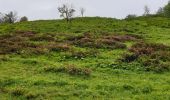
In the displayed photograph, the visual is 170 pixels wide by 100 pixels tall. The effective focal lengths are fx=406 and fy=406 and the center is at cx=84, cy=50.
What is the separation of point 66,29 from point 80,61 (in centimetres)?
3025

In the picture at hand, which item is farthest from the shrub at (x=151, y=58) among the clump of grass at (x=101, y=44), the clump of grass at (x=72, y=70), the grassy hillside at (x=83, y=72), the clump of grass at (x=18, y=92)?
the clump of grass at (x=18, y=92)

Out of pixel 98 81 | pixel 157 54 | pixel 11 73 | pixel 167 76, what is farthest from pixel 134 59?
pixel 11 73

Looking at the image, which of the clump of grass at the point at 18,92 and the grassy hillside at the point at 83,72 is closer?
the clump of grass at the point at 18,92

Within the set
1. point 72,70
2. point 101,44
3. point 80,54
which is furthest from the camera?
point 101,44

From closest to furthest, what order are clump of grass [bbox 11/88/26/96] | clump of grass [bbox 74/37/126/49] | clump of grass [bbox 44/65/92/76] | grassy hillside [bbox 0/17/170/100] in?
clump of grass [bbox 11/88/26/96] < grassy hillside [bbox 0/17/170/100] < clump of grass [bbox 44/65/92/76] < clump of grass [bbox 74/37/126/49]

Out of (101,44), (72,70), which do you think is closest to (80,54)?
(101,44)

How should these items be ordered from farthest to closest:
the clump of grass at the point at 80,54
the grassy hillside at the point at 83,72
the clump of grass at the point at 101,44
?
the clump of grass at the point at 101,44 < the clump of grass at the point at 80,54 < the grassy hillside at the point at 83,72

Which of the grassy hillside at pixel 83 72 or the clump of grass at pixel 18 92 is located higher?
the clump of grass at pixel 18 92

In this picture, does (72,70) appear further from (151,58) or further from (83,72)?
(151,58)

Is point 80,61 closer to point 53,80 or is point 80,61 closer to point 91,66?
point 91,66

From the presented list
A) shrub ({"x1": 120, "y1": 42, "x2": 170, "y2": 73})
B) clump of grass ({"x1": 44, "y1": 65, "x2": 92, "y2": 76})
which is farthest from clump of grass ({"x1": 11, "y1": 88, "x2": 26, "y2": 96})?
shrub ({"x1": 120, "y1": 42, "x2": 170, "y2": 73})

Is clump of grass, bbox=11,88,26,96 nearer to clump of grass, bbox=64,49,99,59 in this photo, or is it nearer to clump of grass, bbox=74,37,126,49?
clump of grass, bbox=64,49,99,59

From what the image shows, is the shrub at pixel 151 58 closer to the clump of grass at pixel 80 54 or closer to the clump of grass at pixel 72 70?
the clump of grass at pixel 80 54

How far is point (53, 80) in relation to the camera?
73.9 ft
